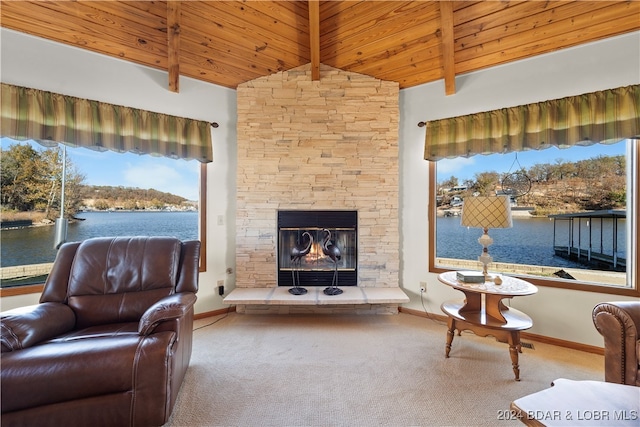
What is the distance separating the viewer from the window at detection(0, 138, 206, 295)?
2328 mm

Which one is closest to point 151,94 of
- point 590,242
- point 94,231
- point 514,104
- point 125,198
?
point 125,198

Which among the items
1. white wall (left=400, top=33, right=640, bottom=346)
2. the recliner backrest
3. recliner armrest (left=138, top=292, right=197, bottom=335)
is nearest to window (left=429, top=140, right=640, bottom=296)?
white wall (left=400, top=33, right=640, bottom=346)

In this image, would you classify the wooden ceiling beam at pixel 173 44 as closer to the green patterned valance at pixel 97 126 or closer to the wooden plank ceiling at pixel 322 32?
the wooden plank ceiling at pixel 322 32

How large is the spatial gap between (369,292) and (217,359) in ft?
5.39

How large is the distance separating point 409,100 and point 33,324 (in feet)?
12.5

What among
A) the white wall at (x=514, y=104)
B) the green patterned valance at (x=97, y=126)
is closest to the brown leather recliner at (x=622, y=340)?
the white wall at (x=514, y=104)

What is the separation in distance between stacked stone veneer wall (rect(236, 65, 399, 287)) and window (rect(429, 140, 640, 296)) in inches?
22.2

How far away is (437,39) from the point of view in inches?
104

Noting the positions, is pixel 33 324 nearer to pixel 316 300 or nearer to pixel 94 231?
pixel 94 231

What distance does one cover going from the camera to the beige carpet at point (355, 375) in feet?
5.13

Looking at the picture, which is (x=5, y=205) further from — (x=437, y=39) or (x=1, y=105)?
(x=437, y=39)

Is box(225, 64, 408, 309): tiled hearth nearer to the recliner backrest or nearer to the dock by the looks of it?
the recliner backrest

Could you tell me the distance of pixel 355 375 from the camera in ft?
6.37

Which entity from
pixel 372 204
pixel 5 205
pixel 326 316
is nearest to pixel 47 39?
pixel 5 205
